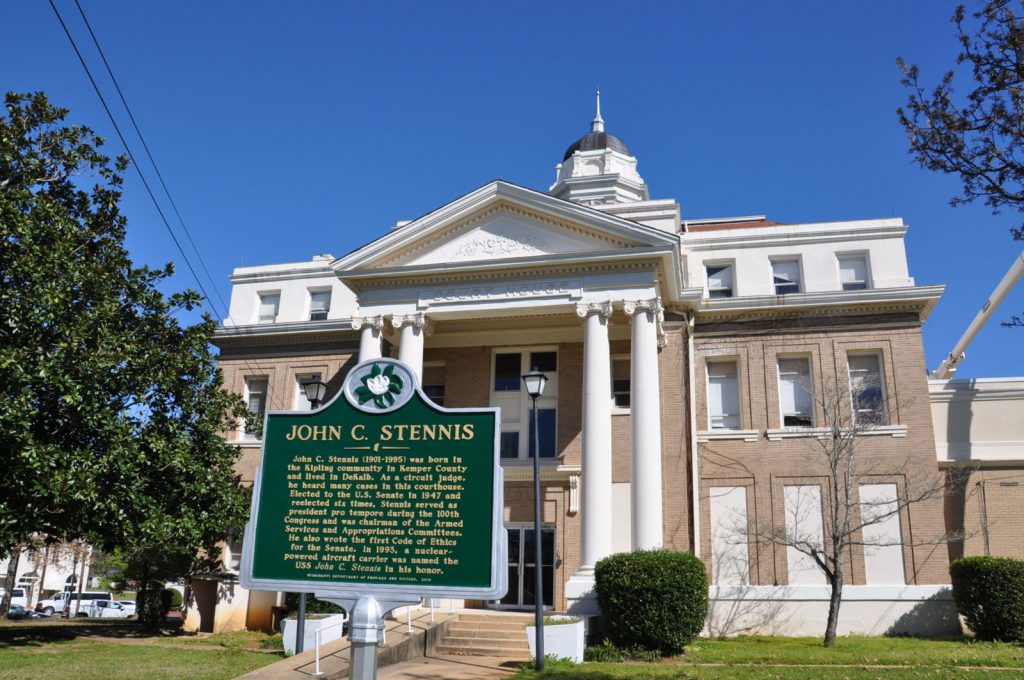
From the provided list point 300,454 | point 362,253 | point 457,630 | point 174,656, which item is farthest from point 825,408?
point 300,454

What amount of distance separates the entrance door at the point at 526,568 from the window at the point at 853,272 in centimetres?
1248

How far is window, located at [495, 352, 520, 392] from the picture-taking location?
27.5 meters

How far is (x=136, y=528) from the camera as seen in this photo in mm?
19469

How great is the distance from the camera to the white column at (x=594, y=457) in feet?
67.5

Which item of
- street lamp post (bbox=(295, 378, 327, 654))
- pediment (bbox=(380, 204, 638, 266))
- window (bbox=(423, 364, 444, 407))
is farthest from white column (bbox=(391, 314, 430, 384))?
street lamp post (bbox=(295, 378, 327, 654))

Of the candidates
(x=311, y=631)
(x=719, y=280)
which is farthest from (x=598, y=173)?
(x=311, y=631)

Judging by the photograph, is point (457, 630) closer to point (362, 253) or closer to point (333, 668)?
point (333, 668)

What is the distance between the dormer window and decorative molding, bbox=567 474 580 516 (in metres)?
10.8

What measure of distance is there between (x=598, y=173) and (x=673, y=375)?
14.3 metres

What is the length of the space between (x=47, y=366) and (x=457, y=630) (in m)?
10.8

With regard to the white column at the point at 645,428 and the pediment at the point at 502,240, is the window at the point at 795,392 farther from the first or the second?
the pediment at the point at 502,240

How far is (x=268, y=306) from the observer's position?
32812 mm

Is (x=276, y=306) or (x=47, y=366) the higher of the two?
(x=276, y=306)

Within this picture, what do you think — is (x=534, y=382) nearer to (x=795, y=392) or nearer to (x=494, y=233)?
(x=494, y=233)
